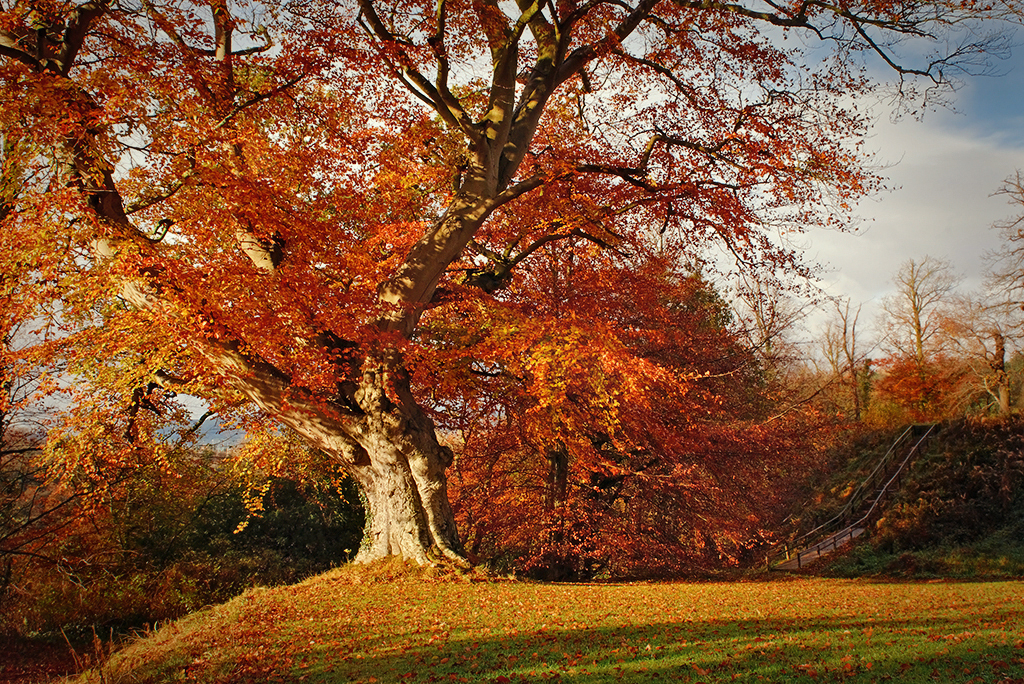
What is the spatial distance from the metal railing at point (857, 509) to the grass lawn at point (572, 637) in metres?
8.97

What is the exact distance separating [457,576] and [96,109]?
28.9ft

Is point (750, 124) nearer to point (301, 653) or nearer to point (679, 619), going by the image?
point (679, 619)

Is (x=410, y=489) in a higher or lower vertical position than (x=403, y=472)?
lower

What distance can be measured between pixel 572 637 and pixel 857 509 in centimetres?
1746

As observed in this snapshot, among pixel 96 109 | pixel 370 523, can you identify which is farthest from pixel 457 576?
pixel 96 109

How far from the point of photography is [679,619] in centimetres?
743

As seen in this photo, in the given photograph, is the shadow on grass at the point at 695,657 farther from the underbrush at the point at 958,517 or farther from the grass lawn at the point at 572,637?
the underbrush at the point at 958,517

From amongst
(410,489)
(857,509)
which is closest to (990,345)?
(857,509)

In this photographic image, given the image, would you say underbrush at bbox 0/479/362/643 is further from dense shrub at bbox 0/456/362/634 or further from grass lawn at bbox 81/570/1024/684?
grass lawn at bbox 81/570/1024/684

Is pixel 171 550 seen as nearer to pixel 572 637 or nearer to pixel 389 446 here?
pixel 389 446

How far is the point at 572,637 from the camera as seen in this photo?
638 centimetres

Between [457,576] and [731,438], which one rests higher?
[731,438]

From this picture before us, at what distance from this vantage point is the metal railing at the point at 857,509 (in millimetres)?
18344

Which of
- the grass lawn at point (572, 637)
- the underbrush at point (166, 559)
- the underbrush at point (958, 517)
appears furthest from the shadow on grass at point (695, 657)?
the underbrush at point (958, 517)
